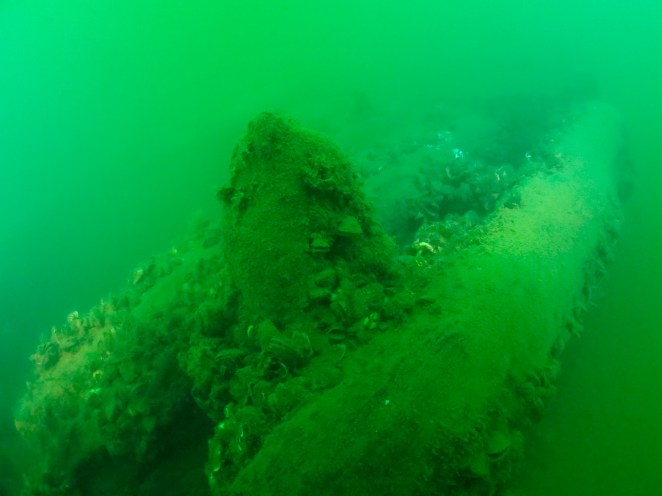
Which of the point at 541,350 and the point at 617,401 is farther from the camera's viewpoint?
the point at 617,401

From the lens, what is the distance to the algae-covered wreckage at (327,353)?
8.33 feet

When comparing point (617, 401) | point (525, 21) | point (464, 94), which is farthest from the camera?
point (525, 21)

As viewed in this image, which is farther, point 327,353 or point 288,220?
point 288,220

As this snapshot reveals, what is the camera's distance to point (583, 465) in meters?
3.72

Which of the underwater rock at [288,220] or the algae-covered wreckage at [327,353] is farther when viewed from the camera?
the underwater rock at [288,220]

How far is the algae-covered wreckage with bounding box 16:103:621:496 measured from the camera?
254 centimetres

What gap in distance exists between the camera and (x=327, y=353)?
3.17 m

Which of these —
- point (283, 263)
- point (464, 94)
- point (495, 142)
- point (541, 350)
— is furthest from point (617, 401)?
point (464, 94)

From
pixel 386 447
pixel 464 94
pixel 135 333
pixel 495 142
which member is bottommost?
pixel 386 447

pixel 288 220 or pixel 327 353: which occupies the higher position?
pixel 288 220

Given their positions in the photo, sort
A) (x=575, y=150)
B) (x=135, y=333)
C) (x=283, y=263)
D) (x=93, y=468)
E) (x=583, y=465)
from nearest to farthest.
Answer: (x=283, y=263) → (x=583, y=465) → (x=93, y=468) → (x=135, y=333) → (x=575, y=150)

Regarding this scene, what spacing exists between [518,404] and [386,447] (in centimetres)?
128

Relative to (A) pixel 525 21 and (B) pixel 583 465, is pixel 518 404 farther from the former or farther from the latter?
(A) pixel 525 21

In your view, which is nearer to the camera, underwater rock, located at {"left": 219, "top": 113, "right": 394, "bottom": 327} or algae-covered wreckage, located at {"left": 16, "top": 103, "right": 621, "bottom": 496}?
algae-covered wreckage, located at {"left": 16, "top": 103, "right": 621, "bottom": 496}
